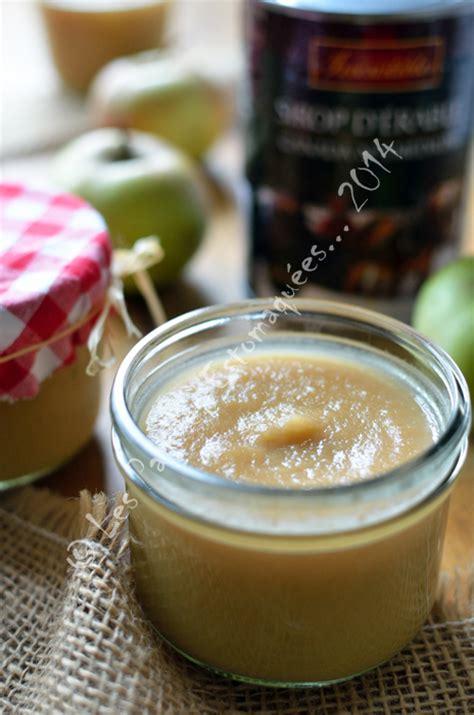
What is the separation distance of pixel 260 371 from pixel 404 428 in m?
0.13

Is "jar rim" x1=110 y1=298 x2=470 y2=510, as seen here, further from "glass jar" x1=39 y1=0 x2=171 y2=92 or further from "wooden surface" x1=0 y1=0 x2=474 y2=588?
"glass jar" x1=39 y1=0 x2=171 y2=92

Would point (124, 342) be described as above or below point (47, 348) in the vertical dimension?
below

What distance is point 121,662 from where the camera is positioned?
652 millimetres

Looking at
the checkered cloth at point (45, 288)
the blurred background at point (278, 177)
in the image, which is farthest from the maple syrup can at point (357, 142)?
the checkered cloth at point (45, 288)

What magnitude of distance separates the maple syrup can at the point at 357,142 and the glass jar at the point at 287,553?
0.33 meters

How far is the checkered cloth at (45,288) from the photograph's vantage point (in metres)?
0.75

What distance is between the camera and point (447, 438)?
613 mm

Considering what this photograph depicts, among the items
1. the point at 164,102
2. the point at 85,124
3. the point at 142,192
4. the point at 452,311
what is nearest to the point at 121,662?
the point at 452,311

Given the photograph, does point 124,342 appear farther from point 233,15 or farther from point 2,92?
point 233,15

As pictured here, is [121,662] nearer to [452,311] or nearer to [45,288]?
[45,288]

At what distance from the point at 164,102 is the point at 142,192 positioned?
0.37 m

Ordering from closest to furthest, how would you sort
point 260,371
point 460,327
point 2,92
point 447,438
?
point 447,438
point 260,371
point 460,327
point 2,92

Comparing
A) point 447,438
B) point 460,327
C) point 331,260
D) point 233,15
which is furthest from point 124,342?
point 233,15

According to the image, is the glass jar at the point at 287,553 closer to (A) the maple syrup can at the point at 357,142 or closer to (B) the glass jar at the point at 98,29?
(A) the maple syrup can at the point at 357,142
